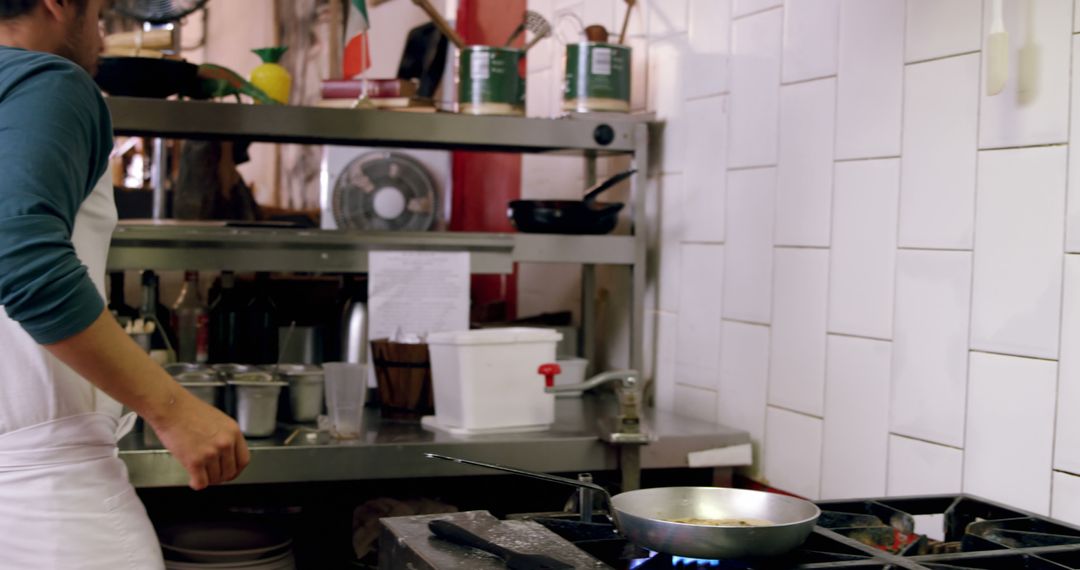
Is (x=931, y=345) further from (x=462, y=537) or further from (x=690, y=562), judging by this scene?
(x=462, y=537)

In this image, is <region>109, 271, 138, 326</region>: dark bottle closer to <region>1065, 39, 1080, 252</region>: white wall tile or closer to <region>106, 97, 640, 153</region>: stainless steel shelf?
<region>106, 97, 640, 153</region>: stainless steel shelf

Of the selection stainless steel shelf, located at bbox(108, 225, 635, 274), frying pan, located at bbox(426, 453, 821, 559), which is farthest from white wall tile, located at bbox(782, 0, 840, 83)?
frying pan, located at bbox(426, 453, 821, 559)

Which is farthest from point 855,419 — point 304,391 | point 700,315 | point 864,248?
point 304,391

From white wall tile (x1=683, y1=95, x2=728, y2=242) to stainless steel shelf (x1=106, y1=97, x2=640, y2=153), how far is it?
16 cm

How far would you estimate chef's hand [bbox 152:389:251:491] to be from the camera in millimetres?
1454

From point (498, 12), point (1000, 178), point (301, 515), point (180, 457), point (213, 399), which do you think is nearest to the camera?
point (180, 457)

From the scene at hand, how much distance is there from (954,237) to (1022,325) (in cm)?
20

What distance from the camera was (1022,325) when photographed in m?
1.67

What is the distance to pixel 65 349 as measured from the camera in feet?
4.40

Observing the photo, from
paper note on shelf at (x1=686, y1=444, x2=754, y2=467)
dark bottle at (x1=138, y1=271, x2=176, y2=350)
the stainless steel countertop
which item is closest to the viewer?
the stainless steel countertop

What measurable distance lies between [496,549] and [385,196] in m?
2.32

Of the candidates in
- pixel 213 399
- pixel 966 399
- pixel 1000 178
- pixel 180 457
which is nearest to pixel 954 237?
pixel 1000 178

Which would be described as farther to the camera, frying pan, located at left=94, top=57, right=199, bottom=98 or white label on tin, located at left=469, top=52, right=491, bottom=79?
white label on tin, located at left=469, top=52, right=491, bottom=79

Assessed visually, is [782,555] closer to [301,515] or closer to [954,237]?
[954,237]
